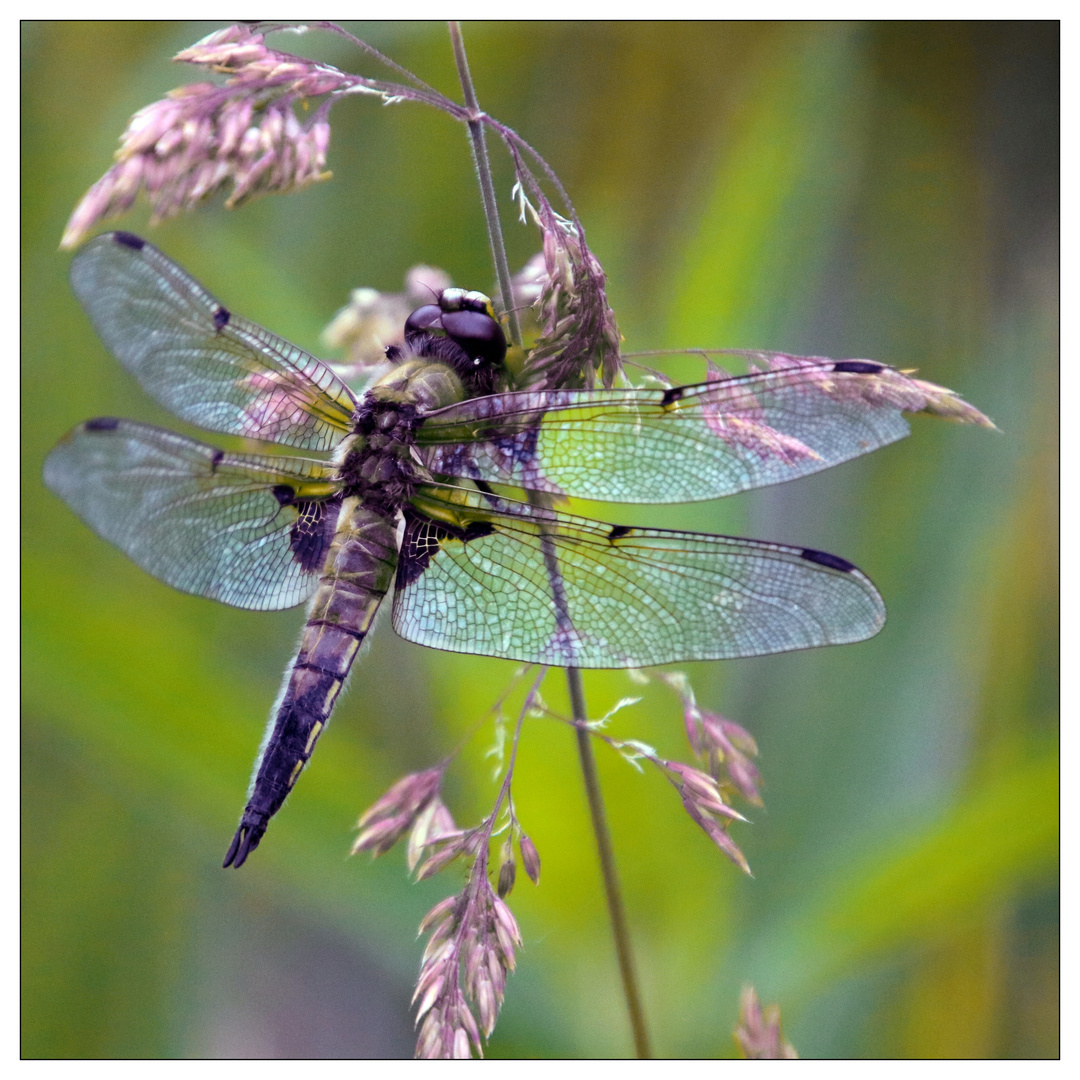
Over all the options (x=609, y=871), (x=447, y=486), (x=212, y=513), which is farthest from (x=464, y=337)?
(x=609, y=871)

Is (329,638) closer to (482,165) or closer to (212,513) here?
(212,513)

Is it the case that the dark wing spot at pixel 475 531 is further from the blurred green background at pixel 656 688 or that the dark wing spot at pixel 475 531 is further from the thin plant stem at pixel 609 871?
the blurred green background at pixel 656 688

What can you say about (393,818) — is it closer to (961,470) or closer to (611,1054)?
(611,1054)

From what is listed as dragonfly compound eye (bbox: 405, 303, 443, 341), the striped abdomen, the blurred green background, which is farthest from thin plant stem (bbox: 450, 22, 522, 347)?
the striped abdomen

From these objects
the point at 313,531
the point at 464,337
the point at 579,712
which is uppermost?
the point at 464,337

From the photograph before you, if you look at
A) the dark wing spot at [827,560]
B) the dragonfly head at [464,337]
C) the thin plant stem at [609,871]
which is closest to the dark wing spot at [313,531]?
the dragonfly head at [464,337]
